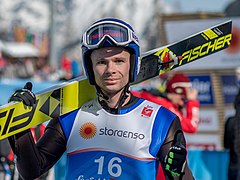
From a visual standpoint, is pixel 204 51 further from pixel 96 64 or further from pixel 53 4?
pixel 53 4

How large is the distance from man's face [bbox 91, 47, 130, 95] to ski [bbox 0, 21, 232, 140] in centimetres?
34

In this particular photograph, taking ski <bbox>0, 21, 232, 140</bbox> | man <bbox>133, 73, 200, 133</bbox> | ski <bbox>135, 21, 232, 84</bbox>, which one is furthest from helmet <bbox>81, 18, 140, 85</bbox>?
man <bbox>133, 73, 200, 133</bbox>

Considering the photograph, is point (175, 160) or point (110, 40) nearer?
point (175, 160)

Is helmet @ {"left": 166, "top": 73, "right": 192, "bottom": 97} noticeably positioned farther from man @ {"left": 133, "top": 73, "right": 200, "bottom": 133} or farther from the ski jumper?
the ski jumper

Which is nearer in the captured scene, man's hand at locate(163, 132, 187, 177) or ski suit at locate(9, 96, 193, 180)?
man's hand at locate(163, 132, 187, 177)

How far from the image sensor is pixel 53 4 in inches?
891

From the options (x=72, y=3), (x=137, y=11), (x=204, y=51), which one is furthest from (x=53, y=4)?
(x=72, y=3)

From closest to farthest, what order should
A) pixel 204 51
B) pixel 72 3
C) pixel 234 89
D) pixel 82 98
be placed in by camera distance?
pixel 82 98 → pixel 204 51 → pixel 234 89 → pixel 72 3

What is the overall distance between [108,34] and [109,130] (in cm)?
51

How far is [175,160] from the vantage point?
3562 mm

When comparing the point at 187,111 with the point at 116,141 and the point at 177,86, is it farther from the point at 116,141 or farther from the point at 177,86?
the point at 116,141

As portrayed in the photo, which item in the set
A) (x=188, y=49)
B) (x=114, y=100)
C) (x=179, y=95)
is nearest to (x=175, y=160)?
(x=114, y=100)

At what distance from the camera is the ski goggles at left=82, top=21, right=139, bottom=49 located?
12.3 feet

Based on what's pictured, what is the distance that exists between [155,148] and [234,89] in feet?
33.5
